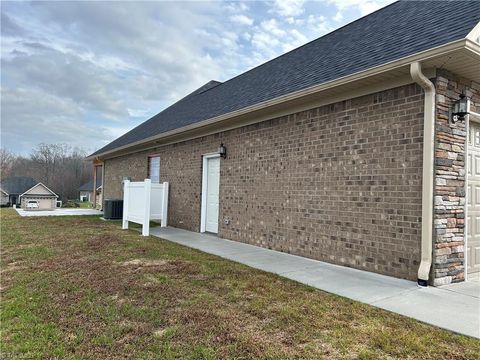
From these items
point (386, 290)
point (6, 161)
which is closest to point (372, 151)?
point (386, 290)

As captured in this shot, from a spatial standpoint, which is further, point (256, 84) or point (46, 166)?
point (46, 166)

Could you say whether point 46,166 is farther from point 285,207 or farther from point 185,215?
point 285,207

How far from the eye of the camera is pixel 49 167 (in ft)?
144

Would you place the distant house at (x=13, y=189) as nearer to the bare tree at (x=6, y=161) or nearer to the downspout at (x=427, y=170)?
the bare tree at (x=6, y=161)

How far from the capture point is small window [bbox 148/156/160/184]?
12578 millimetres

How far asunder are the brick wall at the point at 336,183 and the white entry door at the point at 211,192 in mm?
444

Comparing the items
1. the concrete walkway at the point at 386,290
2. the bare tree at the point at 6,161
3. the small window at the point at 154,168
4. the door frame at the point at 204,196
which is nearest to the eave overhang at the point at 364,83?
the door frame at the point at 204,196

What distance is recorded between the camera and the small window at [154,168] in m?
12.6

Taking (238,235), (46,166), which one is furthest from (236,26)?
(46,166)

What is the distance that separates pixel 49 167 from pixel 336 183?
154ft

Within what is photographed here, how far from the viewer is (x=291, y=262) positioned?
5.87 meters

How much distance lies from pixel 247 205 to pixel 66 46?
884 cm

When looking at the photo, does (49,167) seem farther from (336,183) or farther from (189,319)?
(189,319)

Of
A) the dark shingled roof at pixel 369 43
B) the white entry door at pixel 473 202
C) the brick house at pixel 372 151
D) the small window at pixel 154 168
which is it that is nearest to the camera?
the brick house at pixel 372 151
